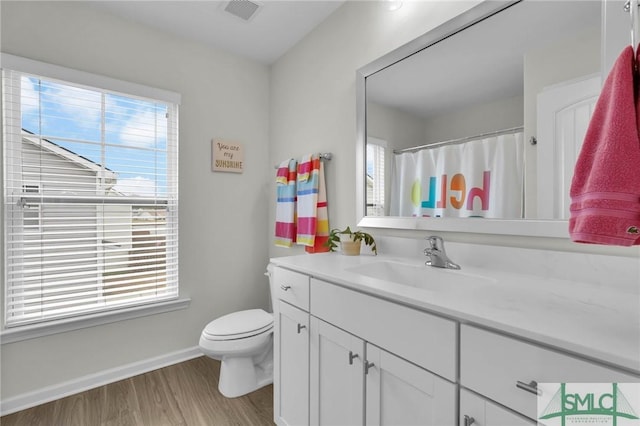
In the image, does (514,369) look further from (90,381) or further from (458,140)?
(90,381)

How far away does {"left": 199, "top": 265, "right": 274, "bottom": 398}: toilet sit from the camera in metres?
1.71

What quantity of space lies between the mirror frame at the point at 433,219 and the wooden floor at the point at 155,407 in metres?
1.25

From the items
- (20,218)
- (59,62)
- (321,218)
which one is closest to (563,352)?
(321,218)

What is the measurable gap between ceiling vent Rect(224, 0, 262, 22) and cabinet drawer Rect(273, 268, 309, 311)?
163 cm

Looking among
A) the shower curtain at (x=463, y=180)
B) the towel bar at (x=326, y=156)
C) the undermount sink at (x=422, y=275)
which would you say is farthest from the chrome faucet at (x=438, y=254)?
the towel bar at (x=326, y=156)

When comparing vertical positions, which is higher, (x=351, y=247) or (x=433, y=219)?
(x=433, y=219)

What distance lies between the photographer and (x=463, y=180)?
1.28 metres

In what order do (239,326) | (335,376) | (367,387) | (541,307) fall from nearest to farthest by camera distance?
(541,307) → (367,387) → (335,376) → (239,326)

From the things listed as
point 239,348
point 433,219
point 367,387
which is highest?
point 433,219

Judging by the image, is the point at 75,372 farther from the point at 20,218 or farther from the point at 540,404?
the point at 540,404

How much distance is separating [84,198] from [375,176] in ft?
5.90

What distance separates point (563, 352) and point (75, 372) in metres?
2.47

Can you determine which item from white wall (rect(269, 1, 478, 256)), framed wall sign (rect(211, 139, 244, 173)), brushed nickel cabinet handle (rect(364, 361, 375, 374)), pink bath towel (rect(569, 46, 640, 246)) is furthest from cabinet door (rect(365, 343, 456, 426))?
framed wall sign (rect(211, 139, 244, 173))

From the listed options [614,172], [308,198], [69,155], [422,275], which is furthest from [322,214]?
[69,155]
